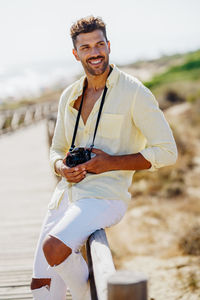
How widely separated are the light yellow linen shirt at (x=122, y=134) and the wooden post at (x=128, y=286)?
0.90 metres

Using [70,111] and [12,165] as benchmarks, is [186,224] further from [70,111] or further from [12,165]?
[70,111]

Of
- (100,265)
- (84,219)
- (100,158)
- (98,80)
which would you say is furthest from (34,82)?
(100,265)

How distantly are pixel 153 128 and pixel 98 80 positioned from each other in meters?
0.42

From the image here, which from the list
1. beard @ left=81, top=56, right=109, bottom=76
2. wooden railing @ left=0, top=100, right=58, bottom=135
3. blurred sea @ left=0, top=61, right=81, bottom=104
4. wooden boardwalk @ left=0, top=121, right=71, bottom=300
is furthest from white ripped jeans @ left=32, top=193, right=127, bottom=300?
blurred sea @ left=0, top=61, right=81, bottom=104

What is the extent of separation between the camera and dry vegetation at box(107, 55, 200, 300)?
5.62 meters

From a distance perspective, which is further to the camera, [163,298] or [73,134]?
[163,298]

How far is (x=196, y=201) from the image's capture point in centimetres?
971

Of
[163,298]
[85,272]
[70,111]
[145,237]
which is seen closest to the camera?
[85,272]

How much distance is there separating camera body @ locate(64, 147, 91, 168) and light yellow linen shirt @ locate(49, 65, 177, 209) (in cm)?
9

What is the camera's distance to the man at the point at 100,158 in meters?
2.05

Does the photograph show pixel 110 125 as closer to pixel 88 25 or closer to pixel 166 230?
pixel 88 25

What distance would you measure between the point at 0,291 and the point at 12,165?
17.4 feet

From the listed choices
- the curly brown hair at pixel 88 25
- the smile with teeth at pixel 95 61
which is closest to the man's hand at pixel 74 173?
the smile with teeth at pixel 95 61

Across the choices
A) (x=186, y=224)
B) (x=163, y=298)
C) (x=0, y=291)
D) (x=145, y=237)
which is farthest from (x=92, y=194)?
(x=186, y=224)
